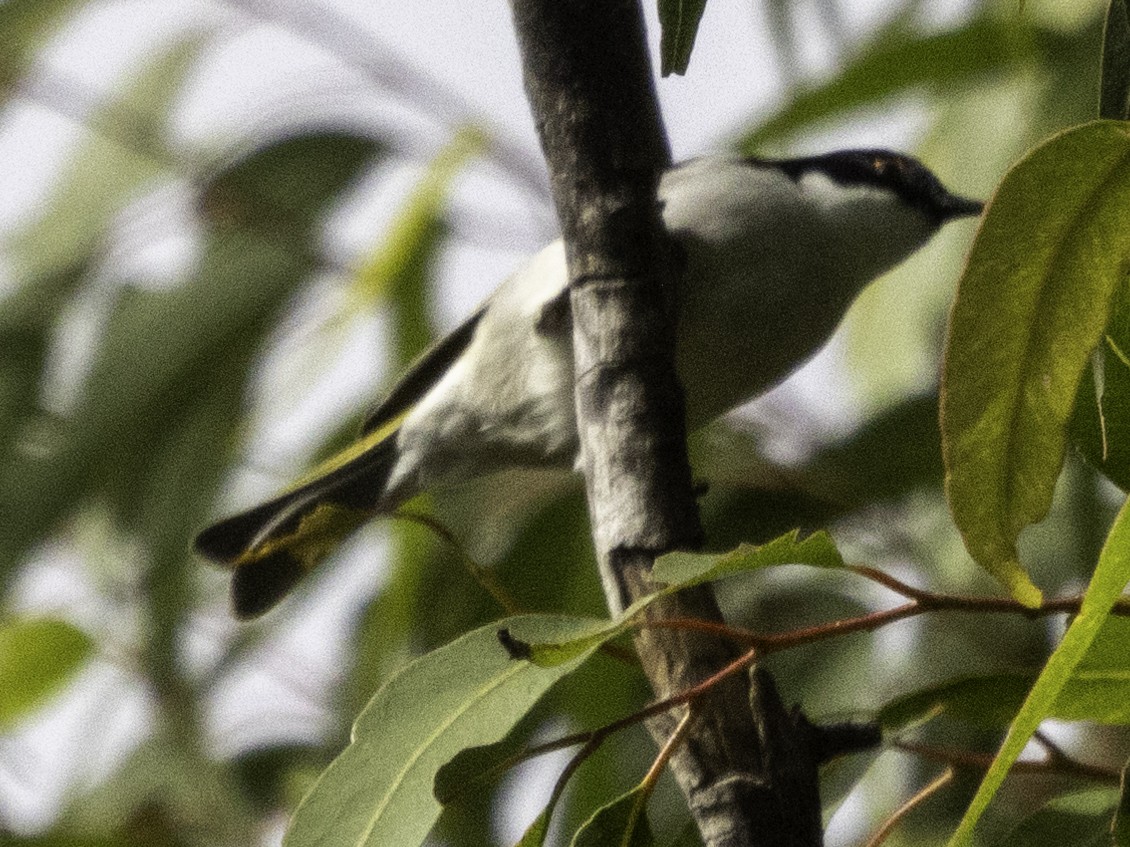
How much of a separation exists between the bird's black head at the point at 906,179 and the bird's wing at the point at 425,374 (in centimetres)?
39

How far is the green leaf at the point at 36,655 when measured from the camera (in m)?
1.50

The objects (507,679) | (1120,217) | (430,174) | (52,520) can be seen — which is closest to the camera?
(1120,217)

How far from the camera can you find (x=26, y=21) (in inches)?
67.9

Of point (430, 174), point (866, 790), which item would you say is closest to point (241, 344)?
point (430, 174)

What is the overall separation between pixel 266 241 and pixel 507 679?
3.86 feet

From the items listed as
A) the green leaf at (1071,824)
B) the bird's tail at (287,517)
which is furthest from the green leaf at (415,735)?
the bird's tail at (287,517)

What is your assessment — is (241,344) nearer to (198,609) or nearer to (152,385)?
(152,385)

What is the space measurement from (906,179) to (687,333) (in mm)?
516

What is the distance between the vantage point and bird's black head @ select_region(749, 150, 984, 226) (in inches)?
69.8

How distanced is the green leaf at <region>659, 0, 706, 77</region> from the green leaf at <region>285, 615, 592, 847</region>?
0.79ft

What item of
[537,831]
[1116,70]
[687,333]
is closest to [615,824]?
[537,831]

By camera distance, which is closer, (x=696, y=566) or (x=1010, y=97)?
(x=696, y=566)

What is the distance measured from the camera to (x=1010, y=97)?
187cm

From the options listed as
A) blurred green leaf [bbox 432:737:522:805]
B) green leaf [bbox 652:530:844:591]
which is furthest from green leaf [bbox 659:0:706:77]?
blurred green leaf [bbox 432:737:522:805]
